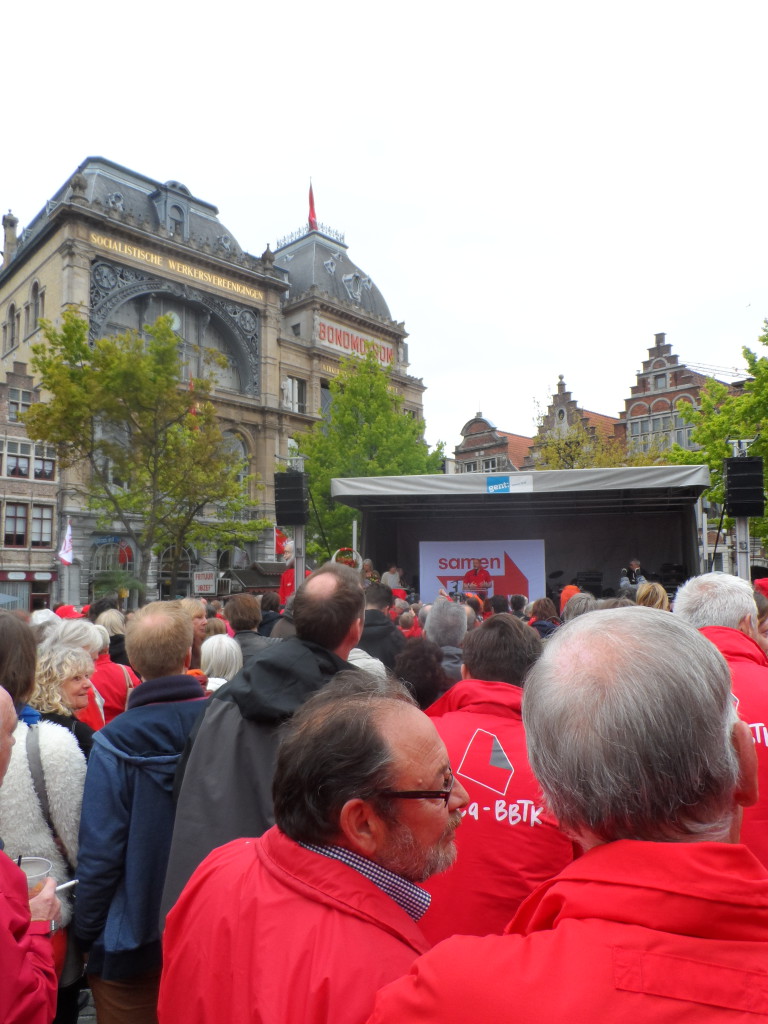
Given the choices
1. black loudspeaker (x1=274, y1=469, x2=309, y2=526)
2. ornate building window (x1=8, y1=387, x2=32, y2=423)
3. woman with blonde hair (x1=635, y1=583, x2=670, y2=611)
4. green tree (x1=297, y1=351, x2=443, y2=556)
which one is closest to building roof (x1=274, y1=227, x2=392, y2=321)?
green tree (x1=297, y1=351, x2=443, y2=556)

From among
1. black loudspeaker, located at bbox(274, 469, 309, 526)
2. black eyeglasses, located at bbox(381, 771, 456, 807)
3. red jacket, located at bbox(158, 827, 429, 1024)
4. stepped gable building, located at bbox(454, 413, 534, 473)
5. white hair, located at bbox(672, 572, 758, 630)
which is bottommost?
red jacket, located at bbox(158, 827, 429, 1024)

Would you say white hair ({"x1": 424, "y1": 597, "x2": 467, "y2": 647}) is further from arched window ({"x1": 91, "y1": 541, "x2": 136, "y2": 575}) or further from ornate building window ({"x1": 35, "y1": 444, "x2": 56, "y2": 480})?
ornate building window ({"x1": 35, "y1": 444, "x2": 56, "y2": 480})

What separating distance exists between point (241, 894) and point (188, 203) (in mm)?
39397

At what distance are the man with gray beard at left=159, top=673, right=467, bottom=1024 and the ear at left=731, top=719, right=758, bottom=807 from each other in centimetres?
54

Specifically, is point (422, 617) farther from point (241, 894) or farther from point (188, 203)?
point (188, 203)

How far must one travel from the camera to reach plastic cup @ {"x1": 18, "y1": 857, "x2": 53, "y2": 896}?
74.2 inches

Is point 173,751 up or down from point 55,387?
down

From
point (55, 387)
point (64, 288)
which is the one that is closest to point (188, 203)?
point (64, 288)

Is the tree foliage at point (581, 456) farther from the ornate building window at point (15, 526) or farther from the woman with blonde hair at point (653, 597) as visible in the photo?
the woman with blonde hair at point (653, 597)

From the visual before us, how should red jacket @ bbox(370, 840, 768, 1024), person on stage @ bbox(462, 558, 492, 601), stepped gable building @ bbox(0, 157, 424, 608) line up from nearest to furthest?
1. red jacket @ bbox(370, 840, 768, 1024)
2. person on stage @ bbox(462, 558, 492, 601)
3. stepped gable building @ bbox(0, 157, 424, 608)

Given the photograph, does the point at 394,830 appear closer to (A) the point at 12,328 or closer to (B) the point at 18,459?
(B) the point at 18,459

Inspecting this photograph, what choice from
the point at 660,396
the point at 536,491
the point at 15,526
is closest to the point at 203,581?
the point at 536,491

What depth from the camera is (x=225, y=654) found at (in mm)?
4340

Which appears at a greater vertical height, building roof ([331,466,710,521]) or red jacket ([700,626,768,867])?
building roof ([331,466,710,521])
